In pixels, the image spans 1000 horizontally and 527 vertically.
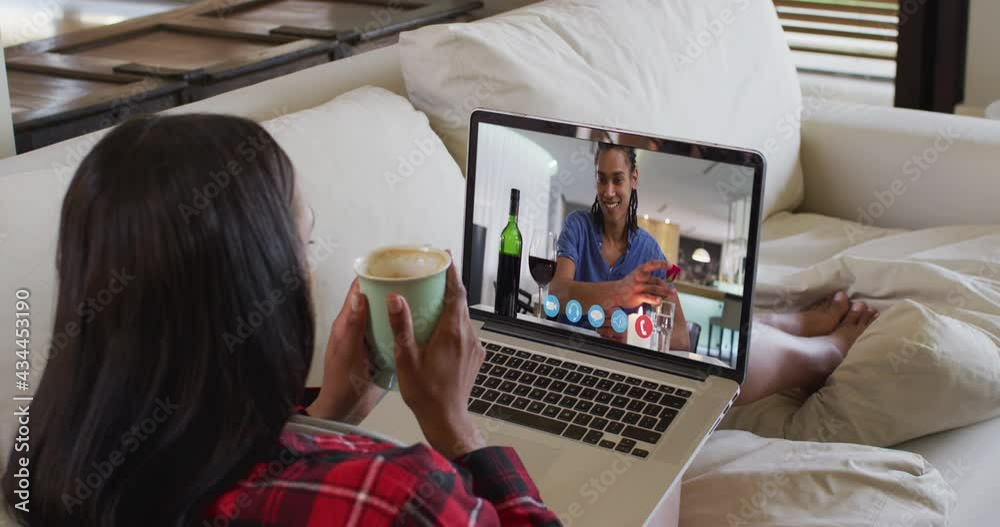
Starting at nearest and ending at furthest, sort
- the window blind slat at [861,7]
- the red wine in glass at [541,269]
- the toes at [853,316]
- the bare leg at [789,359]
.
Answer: the red wine in glass at [541,269], the bare leg at [789,359], the toes at [853,316], the window blind slat at [861,7]

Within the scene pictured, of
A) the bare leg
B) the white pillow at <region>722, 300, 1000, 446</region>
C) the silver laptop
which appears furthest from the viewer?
the bare leg

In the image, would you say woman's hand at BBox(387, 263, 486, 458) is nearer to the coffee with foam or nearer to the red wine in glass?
the coffee with foam

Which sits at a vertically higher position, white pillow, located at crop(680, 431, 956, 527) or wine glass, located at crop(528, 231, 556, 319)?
wine glass, located at crop(528, 231, 556, 319)

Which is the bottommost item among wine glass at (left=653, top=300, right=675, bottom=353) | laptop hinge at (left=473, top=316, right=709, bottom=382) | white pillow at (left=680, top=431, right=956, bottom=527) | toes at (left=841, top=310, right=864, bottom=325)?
white pillow at (left=680, top=431, right=956, bottom=527)

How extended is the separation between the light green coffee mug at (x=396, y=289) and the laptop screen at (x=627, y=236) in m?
0.33

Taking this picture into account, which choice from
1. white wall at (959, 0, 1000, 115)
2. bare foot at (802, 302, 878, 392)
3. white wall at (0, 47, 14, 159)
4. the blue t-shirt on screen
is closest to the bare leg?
bare foot at (802, 302, 878, 392)

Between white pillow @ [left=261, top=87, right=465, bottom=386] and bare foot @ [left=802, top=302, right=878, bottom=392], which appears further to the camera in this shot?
bare foot @ [left=802, top=302, right=878, bottom=392]

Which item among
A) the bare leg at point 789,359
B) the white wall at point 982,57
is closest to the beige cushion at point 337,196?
the bare leg at point 789,359

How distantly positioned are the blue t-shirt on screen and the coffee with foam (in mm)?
325

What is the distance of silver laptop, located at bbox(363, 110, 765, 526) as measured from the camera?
109 centimetres

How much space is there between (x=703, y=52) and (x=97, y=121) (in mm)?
1069

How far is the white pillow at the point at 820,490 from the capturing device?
1106mm

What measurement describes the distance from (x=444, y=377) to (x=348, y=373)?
0.36 feet

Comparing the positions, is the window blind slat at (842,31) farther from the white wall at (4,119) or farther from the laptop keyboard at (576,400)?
the white wall at (4,119)
